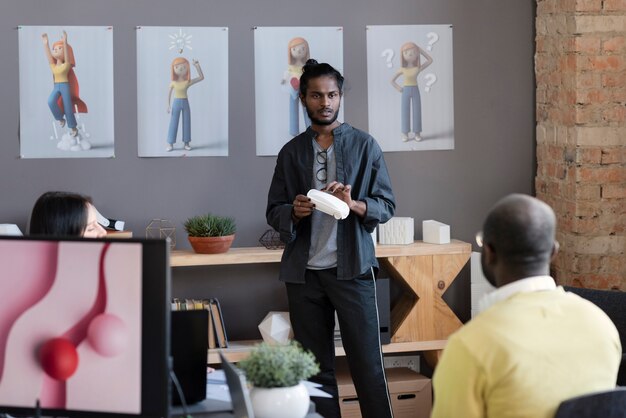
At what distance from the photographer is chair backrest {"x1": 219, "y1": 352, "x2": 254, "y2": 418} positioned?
192 cm

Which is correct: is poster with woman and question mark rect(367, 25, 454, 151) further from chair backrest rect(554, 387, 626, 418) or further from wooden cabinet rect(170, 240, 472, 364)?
chair backrest rect(554, 387, 626, 418)

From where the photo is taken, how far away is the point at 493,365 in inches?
69.8

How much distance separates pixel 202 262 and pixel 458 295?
134 cm

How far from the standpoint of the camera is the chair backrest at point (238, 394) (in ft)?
6.31

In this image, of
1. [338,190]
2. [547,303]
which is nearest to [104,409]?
[547,303]

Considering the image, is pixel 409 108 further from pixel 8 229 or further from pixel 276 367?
pixel 276 367

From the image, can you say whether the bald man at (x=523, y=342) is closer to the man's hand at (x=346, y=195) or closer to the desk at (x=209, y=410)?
the desk at (x=209, y=410)

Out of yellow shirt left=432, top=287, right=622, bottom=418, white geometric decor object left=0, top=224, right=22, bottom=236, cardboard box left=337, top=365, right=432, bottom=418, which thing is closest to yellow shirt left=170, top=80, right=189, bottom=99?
white geometric decor object left=0, top=224, right=22, bottom=236

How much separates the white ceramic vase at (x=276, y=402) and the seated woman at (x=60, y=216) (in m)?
0.66

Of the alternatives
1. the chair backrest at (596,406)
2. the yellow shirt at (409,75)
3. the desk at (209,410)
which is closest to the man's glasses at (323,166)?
the yellow shirt at (409,75)

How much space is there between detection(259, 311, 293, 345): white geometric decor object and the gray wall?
0.24 m

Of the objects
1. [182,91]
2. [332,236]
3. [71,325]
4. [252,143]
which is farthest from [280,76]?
[71,325]

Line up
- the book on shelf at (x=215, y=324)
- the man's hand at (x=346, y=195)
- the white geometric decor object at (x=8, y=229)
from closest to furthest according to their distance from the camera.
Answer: the man's hand at (x=346, y=195) < the white geometric decor object at (x=8, y=229) < the book on shelf at (x=215, y=324)

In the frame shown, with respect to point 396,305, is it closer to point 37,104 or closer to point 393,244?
point 393,244
